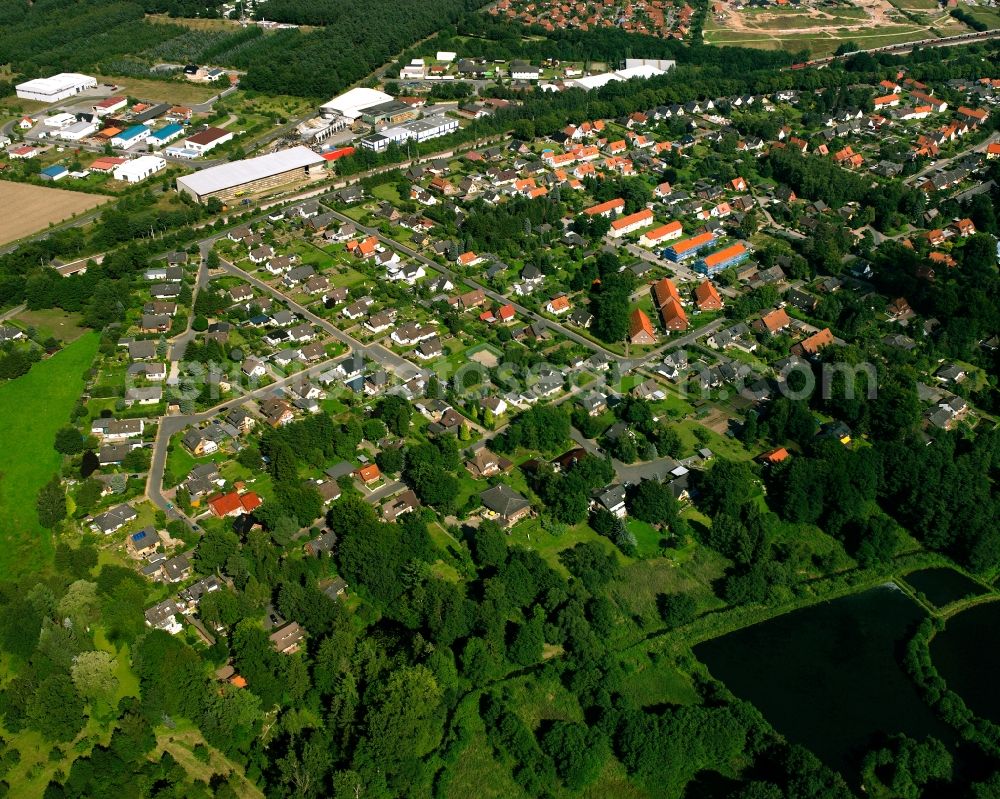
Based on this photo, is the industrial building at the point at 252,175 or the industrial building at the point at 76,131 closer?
the industrial building at the point at 252,175

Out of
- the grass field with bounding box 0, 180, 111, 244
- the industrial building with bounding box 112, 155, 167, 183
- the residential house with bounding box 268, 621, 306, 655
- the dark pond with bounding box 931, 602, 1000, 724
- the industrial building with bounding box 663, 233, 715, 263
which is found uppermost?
the industrial building with bounding box 112, 155, 167, 183

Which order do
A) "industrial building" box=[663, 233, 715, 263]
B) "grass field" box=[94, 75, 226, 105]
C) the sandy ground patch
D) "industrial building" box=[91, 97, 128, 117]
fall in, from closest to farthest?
the sandy ground patch
"industrial building" box=[663, 233, 715, 263]
"industrial building" box=[91, 97, 128, 117]
"grass field" box=[94, 75, 226, 105]

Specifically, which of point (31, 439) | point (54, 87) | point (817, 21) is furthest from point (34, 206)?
point (817, 21)

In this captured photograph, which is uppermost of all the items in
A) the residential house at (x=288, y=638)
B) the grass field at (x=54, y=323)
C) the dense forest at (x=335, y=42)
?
the dense forest at (x=335, y=42)

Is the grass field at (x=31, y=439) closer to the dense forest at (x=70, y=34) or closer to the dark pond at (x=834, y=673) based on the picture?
the dark pond at (x=834, y=673)

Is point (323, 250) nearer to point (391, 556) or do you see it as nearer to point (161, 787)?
point (391, 556)

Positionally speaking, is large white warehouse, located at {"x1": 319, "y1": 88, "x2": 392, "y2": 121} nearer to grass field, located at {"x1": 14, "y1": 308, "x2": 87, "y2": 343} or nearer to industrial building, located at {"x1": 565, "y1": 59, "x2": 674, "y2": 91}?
industrial building, located at {"x1": 565, "y1": 59, "x2": 674, "y2": 91}

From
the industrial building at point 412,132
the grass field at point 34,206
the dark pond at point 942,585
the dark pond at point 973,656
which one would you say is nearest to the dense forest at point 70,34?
the grass field at point 34,206

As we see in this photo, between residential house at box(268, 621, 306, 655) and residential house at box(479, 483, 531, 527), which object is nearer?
residential house at box(268, 621, 306, 655)

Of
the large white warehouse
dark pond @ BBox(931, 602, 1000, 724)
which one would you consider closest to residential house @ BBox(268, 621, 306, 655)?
dark pond @ BBox(931, 602, 1000, 724)
